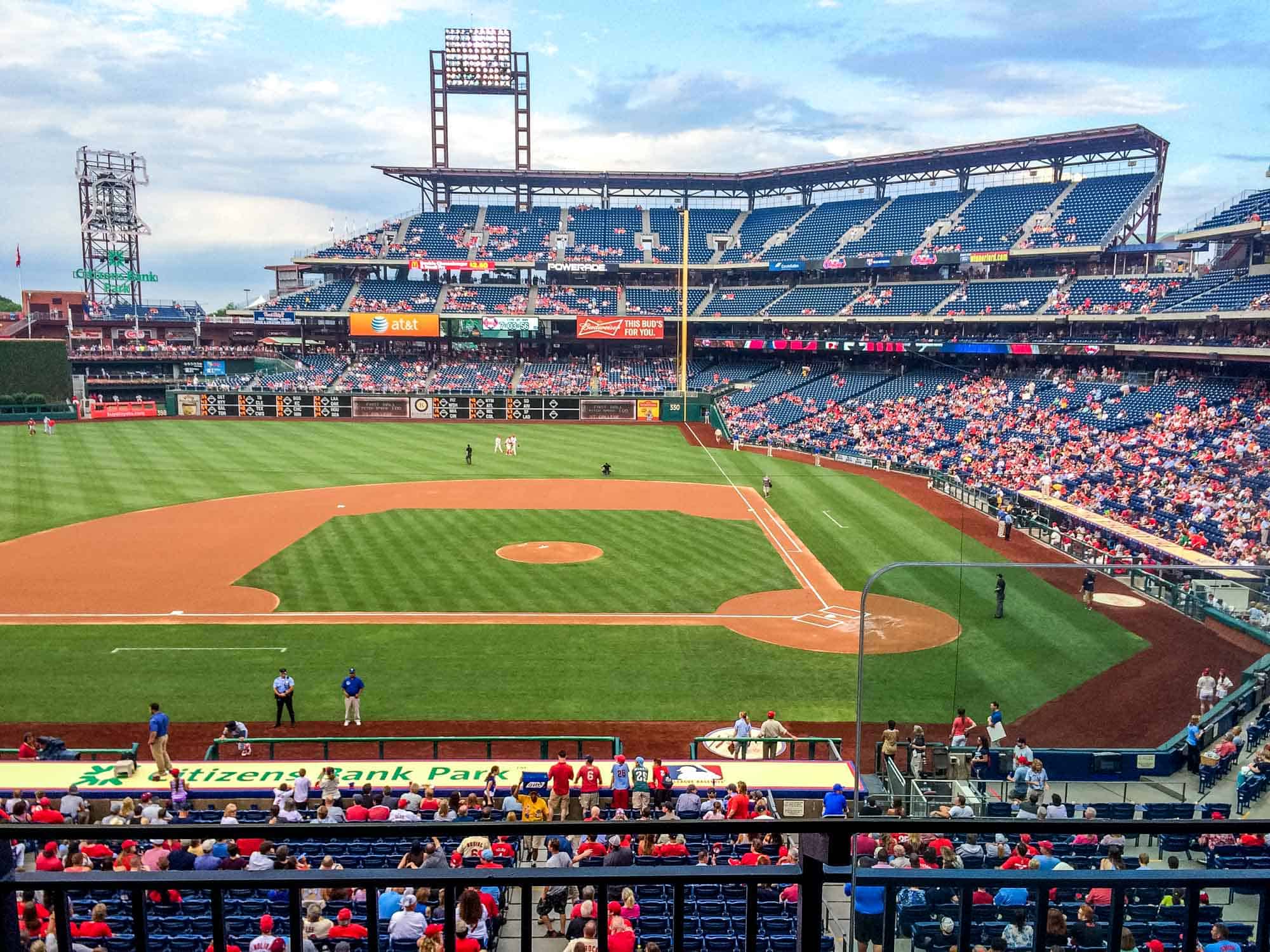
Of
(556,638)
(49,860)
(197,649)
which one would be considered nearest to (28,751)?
(197,649)

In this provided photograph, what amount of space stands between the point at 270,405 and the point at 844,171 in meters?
54.7

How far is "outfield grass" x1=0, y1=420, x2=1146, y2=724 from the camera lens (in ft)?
31.4

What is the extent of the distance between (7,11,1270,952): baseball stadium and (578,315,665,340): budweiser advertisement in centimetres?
29

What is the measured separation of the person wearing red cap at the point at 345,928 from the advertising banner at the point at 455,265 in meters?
85.1

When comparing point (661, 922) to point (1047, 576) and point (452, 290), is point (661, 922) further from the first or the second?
point (452, 290)

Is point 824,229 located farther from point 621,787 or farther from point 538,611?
point 621,787

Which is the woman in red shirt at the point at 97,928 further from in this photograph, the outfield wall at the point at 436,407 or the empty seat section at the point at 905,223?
the empty seat section at the point at 905,223

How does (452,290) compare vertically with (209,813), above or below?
above

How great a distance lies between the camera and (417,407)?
79062mm

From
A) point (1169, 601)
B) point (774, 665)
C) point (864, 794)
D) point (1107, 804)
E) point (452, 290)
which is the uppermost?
point (452, 290)

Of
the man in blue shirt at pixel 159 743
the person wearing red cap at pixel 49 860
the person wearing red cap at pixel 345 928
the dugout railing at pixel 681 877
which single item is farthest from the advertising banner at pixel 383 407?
the dugout railing at pixel 681 877

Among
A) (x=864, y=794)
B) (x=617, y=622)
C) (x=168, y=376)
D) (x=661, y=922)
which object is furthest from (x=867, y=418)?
(x=168, y=376)

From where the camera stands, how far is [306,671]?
883 inches

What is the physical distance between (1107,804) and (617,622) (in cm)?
1708
